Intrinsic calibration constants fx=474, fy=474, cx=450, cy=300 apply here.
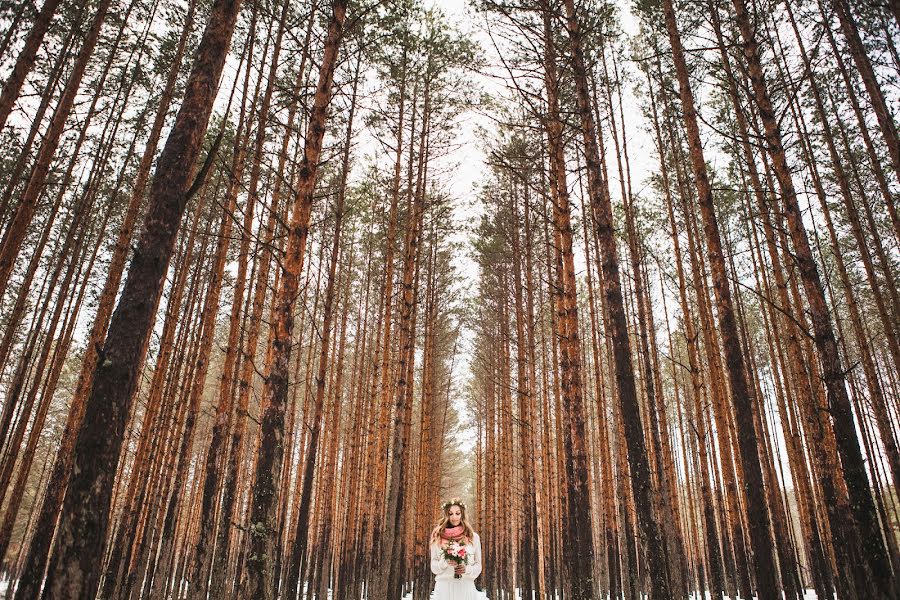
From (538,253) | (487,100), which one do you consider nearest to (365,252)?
(538,253)

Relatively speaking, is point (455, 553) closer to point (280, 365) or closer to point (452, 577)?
point (452, 577)

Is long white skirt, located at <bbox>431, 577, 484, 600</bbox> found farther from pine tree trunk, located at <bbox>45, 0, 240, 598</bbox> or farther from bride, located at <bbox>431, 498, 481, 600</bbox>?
pine tree trunk, located at <bbox>45, 0, 240, 598</bbox>

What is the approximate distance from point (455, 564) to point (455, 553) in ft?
0.38

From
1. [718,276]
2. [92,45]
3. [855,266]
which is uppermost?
[855,266]

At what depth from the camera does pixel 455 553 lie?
522cm

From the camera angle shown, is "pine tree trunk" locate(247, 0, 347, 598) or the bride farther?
the bride

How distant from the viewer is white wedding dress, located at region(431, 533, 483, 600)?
5.20 m

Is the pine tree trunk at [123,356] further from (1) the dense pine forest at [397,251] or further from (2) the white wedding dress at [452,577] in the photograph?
(2) the white wedding dress at [452,577]

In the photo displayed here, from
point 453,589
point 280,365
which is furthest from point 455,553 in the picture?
point 280,365

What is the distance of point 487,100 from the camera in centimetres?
875

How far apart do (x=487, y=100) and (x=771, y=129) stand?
480cm

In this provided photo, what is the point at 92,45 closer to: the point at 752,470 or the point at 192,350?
the point at 192,350

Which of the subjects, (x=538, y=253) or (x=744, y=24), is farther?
(x=538, y=253)

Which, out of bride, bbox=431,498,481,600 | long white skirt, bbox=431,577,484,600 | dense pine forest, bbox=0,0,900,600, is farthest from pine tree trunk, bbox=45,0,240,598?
long white skirt, bbox=431,577,484,600
